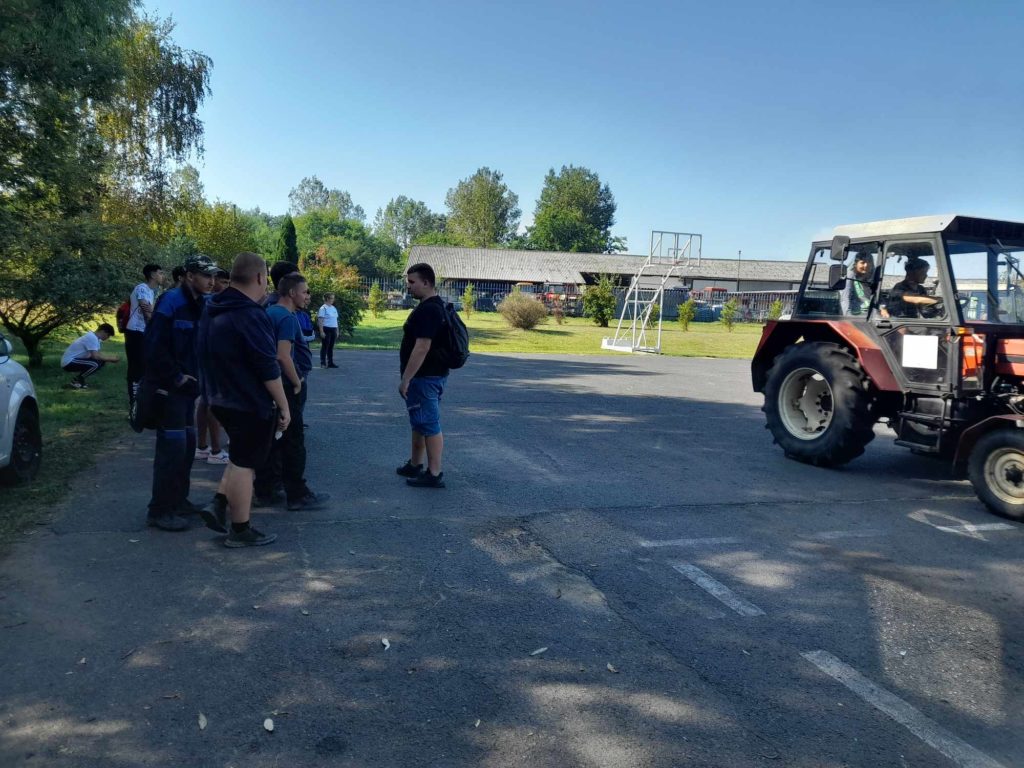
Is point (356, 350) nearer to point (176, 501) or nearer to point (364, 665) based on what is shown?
point (176, 501)

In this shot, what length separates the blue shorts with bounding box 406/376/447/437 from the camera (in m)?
6.61

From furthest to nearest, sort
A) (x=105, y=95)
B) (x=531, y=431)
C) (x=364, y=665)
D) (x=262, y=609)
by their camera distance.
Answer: (x=105, y=95) < (x=531, y=431) < (x=262, y=609) < (x=364, y=665)

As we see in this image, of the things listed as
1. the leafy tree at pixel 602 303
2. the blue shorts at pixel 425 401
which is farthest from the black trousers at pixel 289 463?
the leafy tree at pixel 602 303

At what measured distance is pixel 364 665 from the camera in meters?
3.62

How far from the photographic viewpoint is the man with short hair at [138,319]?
29.0 feet

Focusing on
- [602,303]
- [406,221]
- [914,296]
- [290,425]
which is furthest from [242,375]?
[406,221]

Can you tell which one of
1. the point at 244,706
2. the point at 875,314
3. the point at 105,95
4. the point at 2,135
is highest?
the point at 105,95

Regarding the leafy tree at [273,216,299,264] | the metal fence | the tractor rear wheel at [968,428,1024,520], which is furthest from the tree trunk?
the metal fence

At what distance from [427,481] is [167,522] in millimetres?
2153

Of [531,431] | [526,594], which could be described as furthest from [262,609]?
[531,431]

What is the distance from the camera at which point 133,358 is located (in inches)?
360

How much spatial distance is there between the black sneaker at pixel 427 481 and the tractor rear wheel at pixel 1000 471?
175 inches

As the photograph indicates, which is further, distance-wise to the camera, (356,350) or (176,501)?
(356,350)

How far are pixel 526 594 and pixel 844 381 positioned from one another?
15.7 feet
